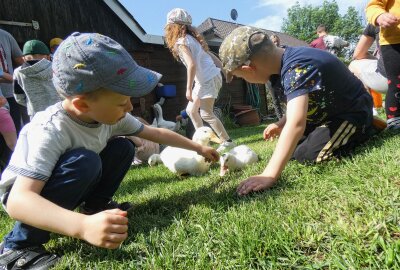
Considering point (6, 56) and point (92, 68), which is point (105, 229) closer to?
point (92, 68)

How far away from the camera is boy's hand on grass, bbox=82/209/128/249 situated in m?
1.27

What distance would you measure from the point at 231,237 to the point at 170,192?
1108mm

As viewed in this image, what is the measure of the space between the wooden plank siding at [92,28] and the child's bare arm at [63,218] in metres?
6.95

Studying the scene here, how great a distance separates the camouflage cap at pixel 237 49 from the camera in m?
2.20

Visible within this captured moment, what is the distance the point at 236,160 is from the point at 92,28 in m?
7.10

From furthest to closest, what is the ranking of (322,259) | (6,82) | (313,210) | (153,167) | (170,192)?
(153,167) < (6,82) < (170,192) < (313,210) < (322,259)

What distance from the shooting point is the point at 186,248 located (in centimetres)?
143

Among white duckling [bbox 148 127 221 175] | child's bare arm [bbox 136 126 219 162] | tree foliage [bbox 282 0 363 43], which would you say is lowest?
tree foliage [bbox 282 0 363 43]

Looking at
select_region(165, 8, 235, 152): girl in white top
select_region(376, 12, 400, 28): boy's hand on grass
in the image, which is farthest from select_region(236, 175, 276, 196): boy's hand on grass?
select_region(165, 8, 235, 152): girl in white top

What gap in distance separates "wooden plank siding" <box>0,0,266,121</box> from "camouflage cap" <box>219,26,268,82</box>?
652 centimetres

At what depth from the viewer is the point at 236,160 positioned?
2889 mm

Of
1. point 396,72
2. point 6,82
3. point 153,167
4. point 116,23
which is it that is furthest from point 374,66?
point 116,23

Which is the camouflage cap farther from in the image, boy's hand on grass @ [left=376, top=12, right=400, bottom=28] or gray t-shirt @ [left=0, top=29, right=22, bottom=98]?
gray t-shirt @ [left=0, top=29, right=22, bottom=98]

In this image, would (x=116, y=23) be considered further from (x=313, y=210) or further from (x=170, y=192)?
(x=313, y=210)
